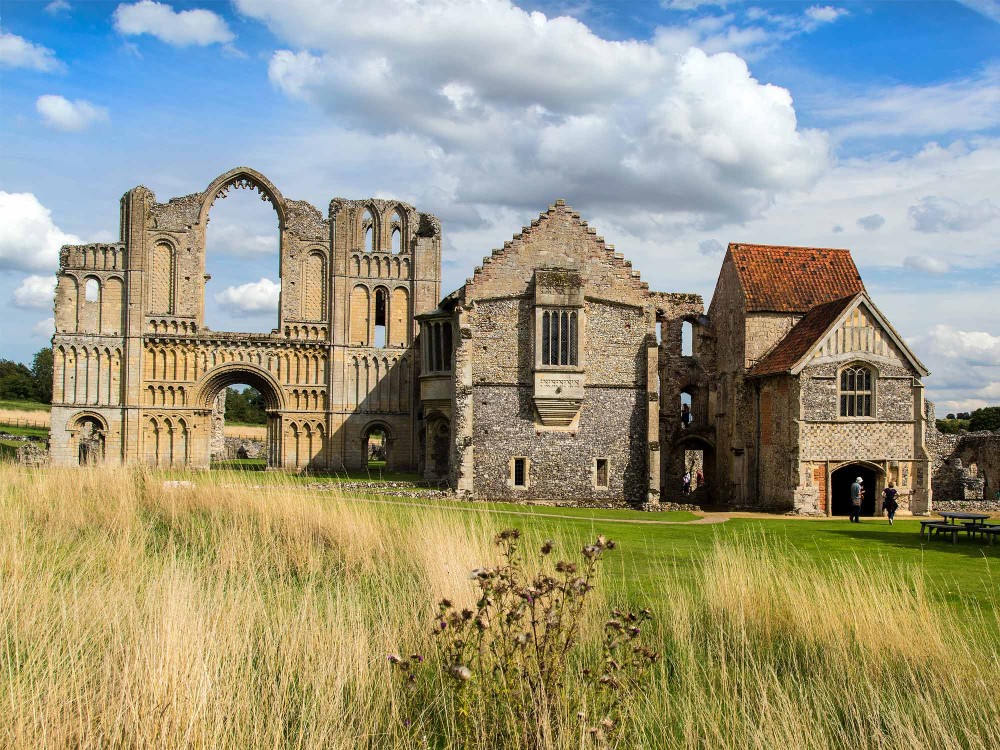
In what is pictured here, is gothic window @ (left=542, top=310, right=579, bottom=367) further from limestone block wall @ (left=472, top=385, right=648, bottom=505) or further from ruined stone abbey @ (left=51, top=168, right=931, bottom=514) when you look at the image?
limestone block wall @ (left=472, top=385, right=648, bottom=505)

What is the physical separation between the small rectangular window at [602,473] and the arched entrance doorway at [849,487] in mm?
8112

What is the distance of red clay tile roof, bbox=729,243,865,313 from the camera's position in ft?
108

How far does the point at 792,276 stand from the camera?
3409 centimetres

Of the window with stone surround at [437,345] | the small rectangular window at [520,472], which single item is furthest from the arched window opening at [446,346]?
the small rectangular window at [520,472]

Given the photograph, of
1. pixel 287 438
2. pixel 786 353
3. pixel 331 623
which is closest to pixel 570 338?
pixel 786 353

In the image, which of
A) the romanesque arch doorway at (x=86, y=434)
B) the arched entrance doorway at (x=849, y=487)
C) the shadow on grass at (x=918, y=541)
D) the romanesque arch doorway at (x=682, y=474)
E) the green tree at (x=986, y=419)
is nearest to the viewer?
the shadow on grass at (x=918, y=541)

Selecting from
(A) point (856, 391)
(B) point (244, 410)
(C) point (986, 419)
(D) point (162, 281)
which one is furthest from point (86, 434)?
(C) point (986, 419)

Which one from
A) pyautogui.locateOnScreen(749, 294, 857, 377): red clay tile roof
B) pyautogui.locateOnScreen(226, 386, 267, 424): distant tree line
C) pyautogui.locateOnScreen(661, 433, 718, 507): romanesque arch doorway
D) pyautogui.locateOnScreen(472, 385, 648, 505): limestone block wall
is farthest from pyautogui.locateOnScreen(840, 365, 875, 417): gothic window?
pyautogui.locateOnScreen(226, 386, 267, 424): distant tree line

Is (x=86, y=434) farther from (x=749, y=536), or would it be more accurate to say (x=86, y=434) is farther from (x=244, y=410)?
(x=244, y=410)

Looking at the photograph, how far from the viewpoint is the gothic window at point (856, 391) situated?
97.0ft

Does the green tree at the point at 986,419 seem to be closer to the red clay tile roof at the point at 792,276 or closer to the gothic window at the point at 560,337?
the red clay tile roof at the point at 792,276

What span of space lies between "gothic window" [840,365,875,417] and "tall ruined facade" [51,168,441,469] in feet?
75.6

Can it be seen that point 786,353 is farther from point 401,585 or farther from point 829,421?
point 401,585

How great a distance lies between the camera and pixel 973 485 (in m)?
38.5
